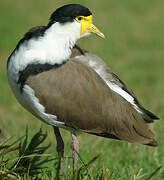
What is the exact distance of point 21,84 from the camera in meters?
3.61

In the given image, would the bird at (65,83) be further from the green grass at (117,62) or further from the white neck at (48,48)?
the green grass at (117,62)

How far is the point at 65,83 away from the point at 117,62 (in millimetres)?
5192

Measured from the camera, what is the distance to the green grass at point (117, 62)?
15.4ft

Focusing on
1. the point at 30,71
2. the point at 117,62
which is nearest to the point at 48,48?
the point at 30,71

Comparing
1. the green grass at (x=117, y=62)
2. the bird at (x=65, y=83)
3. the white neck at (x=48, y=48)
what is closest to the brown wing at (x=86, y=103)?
the bird at (x=65, y=83)

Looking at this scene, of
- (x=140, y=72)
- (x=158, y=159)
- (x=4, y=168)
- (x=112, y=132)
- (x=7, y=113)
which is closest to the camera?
(x=4, y=168)

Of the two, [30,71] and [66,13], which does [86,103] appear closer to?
[30,71]

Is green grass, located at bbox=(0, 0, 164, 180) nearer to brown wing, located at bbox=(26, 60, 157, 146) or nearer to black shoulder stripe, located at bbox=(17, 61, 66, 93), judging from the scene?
brown wing, located at bbox=(26, 60, 157, 146)

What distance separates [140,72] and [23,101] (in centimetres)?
497

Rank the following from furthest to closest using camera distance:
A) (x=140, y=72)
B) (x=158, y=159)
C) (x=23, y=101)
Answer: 1. (x=140, y=72)
2. (x=158, y=159)
3. (x=23, y=101)

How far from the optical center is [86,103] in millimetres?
3818

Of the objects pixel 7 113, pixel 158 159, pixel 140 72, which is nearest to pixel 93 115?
pixel 158 159

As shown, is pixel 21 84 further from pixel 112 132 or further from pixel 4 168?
pixel 112 132

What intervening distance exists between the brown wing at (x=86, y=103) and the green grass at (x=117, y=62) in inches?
13.7
